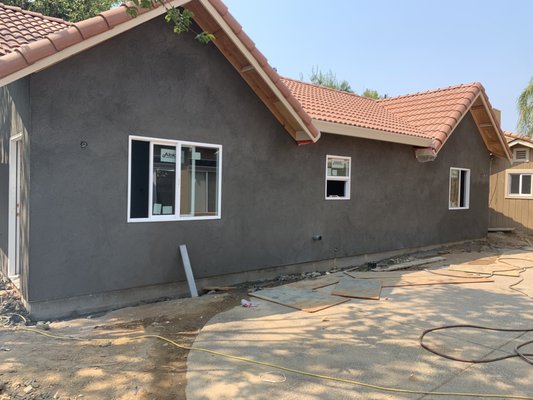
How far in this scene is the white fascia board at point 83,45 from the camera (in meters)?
5.32

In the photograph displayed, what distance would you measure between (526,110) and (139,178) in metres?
19.0

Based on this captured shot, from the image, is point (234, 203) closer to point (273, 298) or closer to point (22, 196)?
point (273, 298)

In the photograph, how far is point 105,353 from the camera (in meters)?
5.05

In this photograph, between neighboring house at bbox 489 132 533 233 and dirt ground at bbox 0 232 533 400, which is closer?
dirt ground at bbox 0 232 533 400

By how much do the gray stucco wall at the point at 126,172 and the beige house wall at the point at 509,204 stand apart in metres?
10.4

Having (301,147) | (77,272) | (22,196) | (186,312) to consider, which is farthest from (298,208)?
(22,196)

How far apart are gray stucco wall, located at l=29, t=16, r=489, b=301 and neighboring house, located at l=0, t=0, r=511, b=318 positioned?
0.02 meters

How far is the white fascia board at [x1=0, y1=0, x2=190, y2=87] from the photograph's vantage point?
5323 mm

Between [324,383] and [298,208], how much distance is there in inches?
221

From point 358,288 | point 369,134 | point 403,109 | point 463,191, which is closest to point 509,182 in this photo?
point 463,191

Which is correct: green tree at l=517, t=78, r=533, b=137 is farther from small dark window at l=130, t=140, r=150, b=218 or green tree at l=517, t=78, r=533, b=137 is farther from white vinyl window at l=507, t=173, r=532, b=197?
small dark window at l=130, t=140, r=150, b=218

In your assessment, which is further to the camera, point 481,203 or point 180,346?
point 481,203

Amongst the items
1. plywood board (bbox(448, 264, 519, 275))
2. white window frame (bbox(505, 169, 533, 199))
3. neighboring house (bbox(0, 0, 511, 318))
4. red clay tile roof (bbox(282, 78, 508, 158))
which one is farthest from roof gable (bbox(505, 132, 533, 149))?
neighboring house (bbox(0, 0, 511, 318))

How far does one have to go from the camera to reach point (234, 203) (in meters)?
8.48
